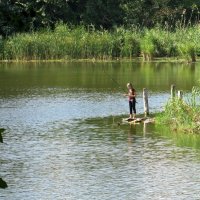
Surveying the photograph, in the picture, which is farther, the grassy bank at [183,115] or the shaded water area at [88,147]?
the grassy bank at [183,115]

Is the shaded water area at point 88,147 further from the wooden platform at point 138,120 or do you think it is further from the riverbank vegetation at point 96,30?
the riverbank vegetation at point 96,30

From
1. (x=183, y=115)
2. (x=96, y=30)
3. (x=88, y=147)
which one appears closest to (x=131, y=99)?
(x=183, y=115)

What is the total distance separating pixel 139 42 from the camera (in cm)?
5772

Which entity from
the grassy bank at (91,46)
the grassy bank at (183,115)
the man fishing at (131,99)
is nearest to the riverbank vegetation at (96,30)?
the grassy bank at (91,46)

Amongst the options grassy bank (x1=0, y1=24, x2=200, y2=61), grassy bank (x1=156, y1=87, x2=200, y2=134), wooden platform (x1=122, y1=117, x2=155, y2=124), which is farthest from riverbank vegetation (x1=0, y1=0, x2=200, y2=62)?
grassy bank (x1=156, y1=87, x2=200, y2=134)

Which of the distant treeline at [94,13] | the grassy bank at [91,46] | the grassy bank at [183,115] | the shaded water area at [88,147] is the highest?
the distant treeline at [94,13]

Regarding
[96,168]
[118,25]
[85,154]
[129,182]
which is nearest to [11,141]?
[85,154]

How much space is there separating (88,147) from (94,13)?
1739 inches

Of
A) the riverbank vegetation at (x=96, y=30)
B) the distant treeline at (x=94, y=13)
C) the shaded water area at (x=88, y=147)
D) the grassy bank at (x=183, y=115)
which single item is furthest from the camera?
the distant treeline at (x=94, y=13)

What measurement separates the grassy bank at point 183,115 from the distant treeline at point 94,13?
117ft

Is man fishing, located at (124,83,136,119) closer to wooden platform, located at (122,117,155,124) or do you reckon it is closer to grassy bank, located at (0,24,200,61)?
wooden platform, located at (122,117,155,124)

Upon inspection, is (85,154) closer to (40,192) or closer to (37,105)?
(40,192)

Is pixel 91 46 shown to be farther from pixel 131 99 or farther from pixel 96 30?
pixel 131 99

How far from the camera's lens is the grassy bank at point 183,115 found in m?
25.8
